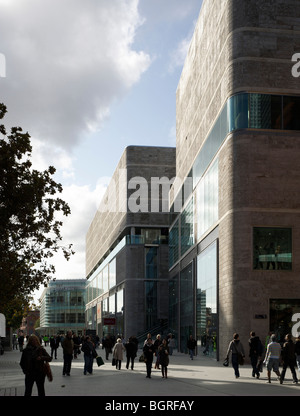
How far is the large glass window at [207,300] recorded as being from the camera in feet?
128

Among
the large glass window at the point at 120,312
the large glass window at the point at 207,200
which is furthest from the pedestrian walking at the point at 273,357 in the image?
the large glass window at the point at 120,312

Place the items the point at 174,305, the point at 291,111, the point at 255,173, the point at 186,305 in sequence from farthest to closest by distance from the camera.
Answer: the point at 174,305, the point at 186,305, the point at 291,111, the point at 255,173

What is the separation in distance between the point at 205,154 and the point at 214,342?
41.4ft

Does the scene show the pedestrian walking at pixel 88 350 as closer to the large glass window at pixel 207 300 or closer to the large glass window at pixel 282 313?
the large glass window at pixel 282 313

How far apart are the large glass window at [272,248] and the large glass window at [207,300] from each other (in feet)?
16.1

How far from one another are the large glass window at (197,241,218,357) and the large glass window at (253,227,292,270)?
16.1ft

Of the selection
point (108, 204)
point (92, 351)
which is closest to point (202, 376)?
point (92, 351)

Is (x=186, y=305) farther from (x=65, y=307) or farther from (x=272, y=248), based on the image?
(x=65, y=307)

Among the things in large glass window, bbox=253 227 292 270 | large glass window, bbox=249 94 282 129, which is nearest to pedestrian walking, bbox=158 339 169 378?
large glass window, bbox=253 227 292 270

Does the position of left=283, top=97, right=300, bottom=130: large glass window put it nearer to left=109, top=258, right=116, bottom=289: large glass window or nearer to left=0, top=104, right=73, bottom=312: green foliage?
left=0, top=104, right=73, bottom=312: green foliage

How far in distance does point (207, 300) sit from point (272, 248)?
8.63 metres

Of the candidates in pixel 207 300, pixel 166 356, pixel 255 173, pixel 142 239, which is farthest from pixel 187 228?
pixel 166 356

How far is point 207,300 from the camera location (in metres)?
41.7
